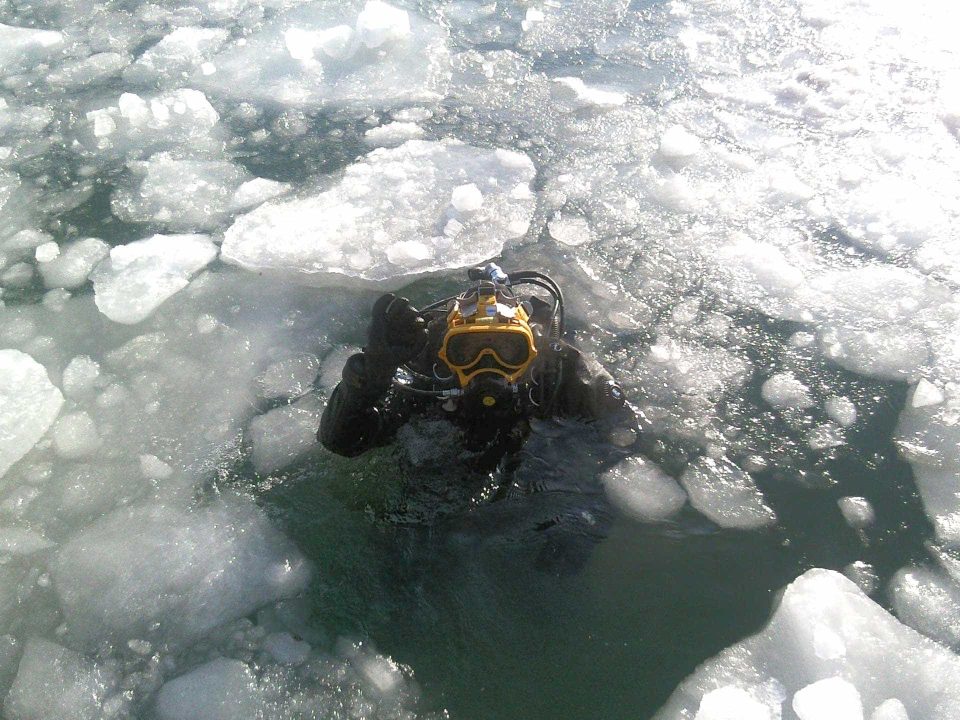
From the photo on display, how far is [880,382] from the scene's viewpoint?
3.20m

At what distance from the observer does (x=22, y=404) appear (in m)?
3.14

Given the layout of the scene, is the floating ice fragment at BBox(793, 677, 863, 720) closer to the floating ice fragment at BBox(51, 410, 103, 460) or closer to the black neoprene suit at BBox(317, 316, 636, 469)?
the black neoprene suit at BBox(317, 316, 636, 469)

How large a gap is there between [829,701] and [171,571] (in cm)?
220

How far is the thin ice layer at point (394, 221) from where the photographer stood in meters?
3.76

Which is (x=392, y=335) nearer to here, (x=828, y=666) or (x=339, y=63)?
(x=828, y=666)

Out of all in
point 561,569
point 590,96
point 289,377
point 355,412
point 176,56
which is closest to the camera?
point 355,412

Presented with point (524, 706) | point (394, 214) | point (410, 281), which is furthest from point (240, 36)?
point (524, 706)

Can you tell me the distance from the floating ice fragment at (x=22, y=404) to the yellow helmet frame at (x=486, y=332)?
5.95 ft

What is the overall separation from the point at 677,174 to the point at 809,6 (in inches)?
111

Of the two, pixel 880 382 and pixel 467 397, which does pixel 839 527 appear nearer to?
pixel 880 382

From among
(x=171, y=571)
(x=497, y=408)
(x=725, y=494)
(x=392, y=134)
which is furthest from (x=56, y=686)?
(x=392, y=134)

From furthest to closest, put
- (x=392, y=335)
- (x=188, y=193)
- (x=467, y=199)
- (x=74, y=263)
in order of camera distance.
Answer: (x=188, y=193)
(x=467, y=199)
(x=74, y=263)
(x=392, y=335)

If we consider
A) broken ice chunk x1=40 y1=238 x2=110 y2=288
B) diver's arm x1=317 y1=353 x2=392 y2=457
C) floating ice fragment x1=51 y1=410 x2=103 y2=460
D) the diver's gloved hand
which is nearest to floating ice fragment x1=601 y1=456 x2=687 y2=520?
diver's arm x1=317 y1=353 x2=392 y2=457

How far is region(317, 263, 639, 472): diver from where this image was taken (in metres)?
2.32
